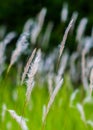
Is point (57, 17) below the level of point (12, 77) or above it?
above

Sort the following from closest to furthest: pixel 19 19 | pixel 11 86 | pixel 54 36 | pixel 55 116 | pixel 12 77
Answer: pixel 55 116 < pixel 11 86 < pixel 12 77 < pixel 54 36 < pixel 19 19

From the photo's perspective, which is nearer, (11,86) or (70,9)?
(11,86)

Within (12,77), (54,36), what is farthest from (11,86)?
(54,36)

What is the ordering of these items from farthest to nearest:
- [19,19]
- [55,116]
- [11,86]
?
[19,19]
[11,86]
[55,116]

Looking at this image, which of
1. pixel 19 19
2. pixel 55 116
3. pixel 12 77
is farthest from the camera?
pixel 19 19

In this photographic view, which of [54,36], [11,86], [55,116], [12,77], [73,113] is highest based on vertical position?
[54,36]

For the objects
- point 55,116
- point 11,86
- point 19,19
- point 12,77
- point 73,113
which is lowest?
point 55,116

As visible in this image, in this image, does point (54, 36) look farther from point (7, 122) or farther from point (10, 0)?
point (7, 122)

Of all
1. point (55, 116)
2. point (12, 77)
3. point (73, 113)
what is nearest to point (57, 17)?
point (12, 77)

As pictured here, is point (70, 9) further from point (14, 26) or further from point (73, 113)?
point (73, 113)
